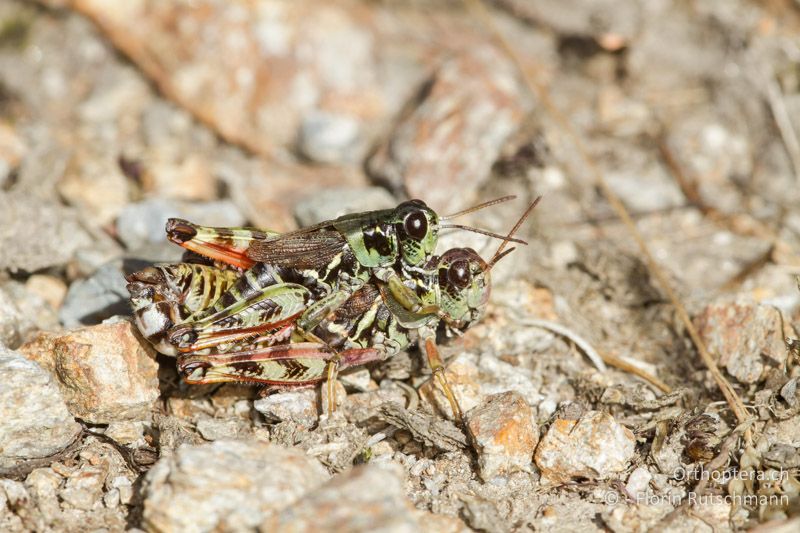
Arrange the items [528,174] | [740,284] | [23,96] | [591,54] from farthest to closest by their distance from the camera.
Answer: [591,54], [23,96], [528,174], [740,284]

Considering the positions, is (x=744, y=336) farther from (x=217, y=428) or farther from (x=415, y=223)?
(x=217, y=428)

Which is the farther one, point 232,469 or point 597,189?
point 597,189

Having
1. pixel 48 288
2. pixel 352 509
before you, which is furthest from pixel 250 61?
pixel 352 509

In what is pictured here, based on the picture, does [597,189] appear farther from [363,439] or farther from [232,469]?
[232,469]

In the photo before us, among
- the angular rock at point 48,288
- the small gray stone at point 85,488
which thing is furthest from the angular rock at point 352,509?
the angular rock at point 48,288

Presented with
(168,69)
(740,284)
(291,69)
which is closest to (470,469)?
(740,284)

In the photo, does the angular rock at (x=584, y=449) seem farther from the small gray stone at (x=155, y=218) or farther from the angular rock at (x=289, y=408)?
the small gray stone at (x=155, y=218)
